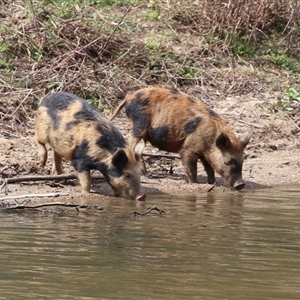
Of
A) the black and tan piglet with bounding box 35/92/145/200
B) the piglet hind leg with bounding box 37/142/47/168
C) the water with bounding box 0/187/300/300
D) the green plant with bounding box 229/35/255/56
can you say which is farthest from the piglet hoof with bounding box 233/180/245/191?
A: the green plant with bounding box 229/35/255/56

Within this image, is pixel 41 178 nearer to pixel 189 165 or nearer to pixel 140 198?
pixel 140 198

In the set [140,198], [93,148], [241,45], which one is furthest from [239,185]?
[241,45]

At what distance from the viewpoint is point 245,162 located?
40.0ft

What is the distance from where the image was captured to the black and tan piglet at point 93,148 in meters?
9.84

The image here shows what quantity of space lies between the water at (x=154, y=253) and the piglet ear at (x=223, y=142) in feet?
4.31

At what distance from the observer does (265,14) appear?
15648mm

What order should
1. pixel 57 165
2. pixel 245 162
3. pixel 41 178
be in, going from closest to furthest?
pixel 41 178, pixel 57 165, pixel 245 162

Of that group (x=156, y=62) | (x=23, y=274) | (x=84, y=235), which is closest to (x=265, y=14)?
(x=156, y=62)

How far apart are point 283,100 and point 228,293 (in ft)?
28.9

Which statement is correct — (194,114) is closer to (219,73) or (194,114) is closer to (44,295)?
(219,73)

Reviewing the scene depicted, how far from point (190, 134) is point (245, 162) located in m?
1.46

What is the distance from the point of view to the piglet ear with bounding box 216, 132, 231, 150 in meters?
10.8

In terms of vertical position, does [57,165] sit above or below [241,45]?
below

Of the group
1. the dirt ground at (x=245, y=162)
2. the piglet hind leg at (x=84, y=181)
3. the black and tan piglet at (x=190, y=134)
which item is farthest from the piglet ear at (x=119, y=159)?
the black and tan piglet at (x=190, y=134)
